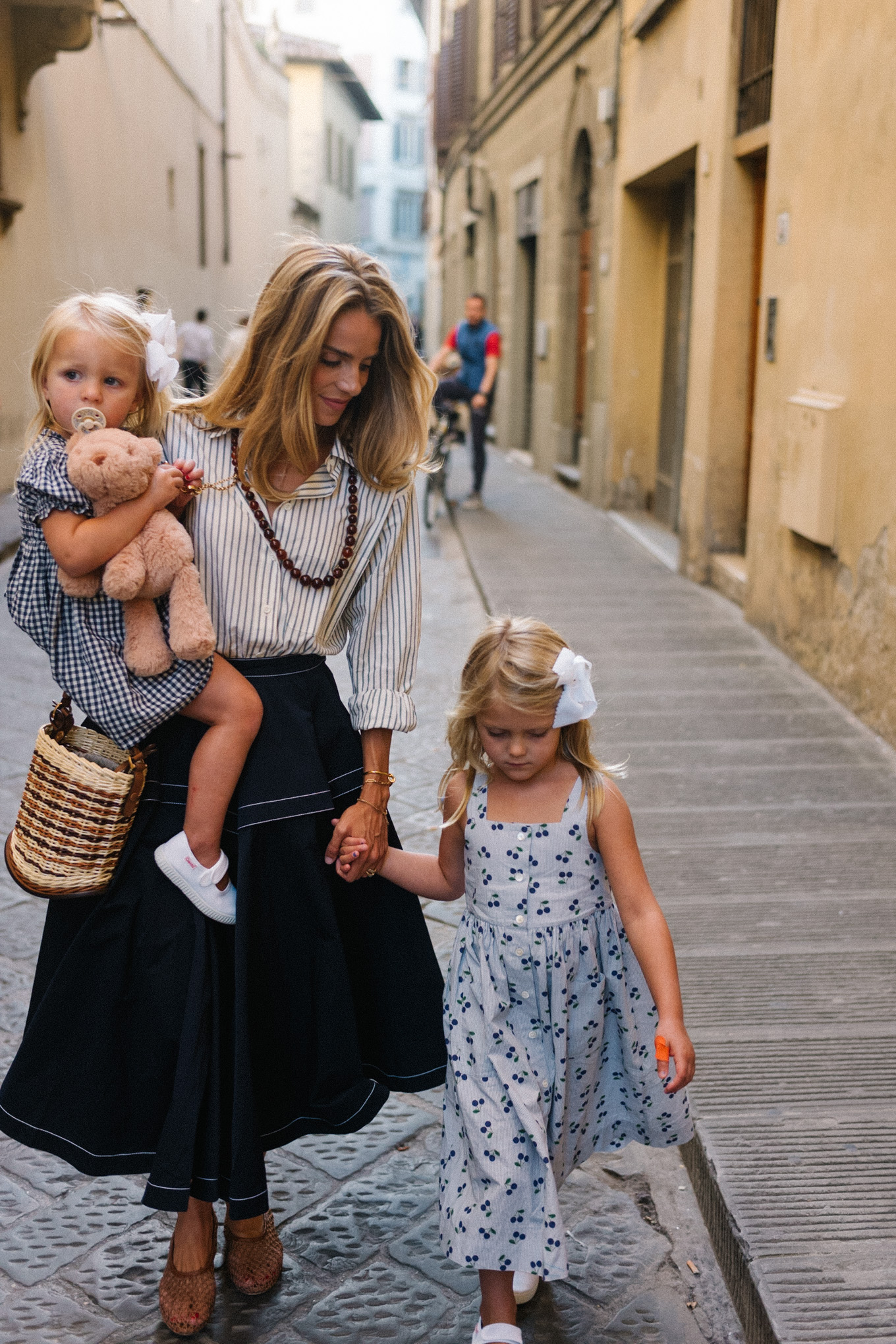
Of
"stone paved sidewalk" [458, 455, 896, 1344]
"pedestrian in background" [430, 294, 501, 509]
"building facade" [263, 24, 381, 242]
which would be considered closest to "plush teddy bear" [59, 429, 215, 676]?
"stone paved sidewalk" [458, 455, 896, 1344]

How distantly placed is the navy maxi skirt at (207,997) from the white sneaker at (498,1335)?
404 mm

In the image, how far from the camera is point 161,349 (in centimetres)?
221

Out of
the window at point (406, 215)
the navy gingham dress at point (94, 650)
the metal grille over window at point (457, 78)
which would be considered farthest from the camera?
the window at point (406, 215)

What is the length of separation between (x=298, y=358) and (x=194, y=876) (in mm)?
827

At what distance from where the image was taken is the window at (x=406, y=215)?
60.5 m

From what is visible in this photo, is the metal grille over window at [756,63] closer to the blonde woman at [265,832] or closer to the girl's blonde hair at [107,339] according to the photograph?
the blonde woman at [265,832]

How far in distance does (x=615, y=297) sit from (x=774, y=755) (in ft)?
23.9

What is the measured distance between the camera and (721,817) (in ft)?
15.3

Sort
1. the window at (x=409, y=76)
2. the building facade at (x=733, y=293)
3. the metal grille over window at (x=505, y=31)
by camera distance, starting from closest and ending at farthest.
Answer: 1. the building facade at (x=733, y=293)
2. the metal grille over window at (x=505, y=31)
3. the window at (x=409, y=76)

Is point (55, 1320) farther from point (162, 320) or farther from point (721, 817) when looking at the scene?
point (721, 817)

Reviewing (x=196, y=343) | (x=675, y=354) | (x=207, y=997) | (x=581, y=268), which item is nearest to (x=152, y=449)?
(x=207, y=997)

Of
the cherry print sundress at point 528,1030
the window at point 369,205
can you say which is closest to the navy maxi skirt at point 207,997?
the cherry print sundress at point 528,1030

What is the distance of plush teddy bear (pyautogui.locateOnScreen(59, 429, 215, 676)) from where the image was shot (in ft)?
6.77

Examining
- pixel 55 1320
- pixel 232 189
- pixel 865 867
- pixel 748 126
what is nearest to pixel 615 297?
pixel 748 126
